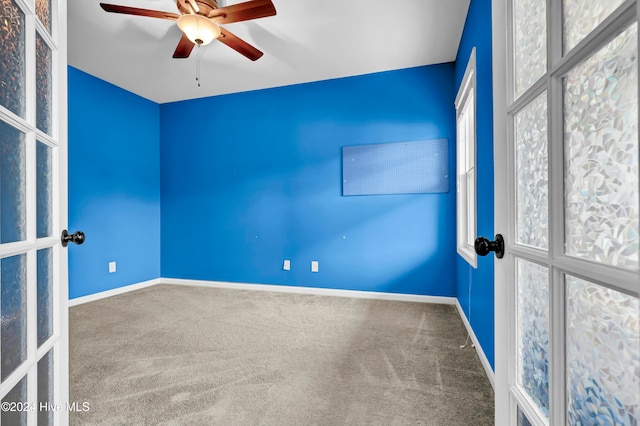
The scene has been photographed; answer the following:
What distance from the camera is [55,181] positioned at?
945 mm

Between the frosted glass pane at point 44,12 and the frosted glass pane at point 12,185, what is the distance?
382mm

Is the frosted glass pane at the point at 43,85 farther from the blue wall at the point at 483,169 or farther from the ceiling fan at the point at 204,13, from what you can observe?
the blue wall at the point at 483,169

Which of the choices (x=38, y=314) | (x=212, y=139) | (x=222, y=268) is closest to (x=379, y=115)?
(x=212, y=139)

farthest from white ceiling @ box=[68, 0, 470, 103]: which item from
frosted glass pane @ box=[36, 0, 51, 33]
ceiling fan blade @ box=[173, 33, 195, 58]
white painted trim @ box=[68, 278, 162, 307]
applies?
white painted trim @ box=[68, 278, 162, 307]

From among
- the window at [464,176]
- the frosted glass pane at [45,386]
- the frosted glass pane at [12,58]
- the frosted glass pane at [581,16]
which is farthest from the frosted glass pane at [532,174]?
the window at [464,176]

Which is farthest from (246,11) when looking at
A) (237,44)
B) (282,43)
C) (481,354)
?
(481,354)

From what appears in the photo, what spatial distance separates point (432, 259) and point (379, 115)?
1.63 metres

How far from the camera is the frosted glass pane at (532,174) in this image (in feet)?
2.03

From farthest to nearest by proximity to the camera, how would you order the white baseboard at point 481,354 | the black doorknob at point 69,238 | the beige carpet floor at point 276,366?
the white baseboard at point 481,354, the beige carpet floor at point 276,366, the black doorknob at point 69,238

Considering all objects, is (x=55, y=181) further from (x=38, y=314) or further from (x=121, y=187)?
(x=121, y=187)

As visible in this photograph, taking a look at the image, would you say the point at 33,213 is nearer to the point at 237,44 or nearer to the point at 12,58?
the point at 12,58

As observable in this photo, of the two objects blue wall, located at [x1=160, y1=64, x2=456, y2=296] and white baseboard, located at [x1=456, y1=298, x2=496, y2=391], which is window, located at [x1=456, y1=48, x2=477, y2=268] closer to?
blue wall, located at [x1=160, y1=64, x2=456, y2=296]

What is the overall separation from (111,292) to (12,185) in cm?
329

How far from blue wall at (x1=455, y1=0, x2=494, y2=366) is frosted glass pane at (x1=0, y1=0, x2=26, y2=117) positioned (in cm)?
185
